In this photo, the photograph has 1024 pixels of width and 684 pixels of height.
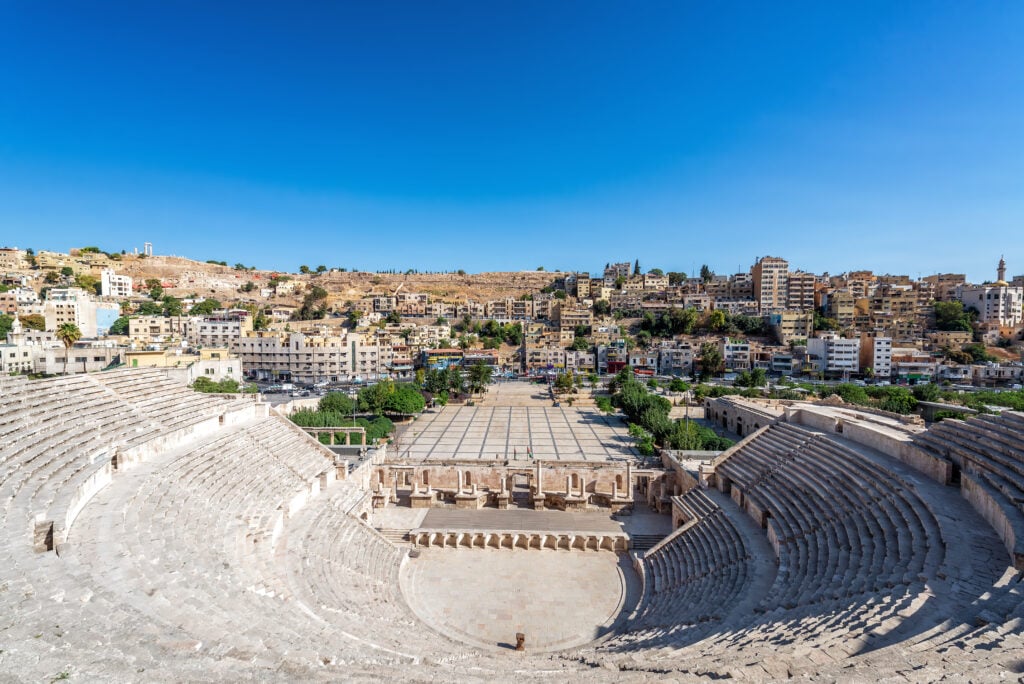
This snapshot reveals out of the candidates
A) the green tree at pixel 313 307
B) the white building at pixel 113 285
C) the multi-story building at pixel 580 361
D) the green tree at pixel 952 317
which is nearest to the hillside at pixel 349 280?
the green tree at pixel 313 307

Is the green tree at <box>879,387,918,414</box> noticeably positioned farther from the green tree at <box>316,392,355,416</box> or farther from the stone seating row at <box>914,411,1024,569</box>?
the green tree at <box>316,392,355,416</box>

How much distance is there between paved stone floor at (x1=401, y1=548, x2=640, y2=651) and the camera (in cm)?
1380

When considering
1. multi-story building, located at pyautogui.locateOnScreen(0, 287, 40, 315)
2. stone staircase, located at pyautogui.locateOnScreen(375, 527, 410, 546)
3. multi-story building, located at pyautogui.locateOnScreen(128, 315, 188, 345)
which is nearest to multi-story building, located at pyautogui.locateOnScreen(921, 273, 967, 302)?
stone staircase, located at pyautogui.locateOnScreen(375, 527, 410, 546)

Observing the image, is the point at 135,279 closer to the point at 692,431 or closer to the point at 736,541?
the point at 692,431

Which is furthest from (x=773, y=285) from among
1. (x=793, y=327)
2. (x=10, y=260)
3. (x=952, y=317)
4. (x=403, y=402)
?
(x=10, y=260)

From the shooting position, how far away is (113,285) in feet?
313

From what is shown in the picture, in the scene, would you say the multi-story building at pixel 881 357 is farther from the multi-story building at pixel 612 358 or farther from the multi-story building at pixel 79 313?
the multi-story building at pixel 79 313

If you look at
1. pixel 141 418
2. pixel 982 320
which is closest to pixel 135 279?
pixel 141 418

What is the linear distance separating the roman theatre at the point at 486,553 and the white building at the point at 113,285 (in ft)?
321

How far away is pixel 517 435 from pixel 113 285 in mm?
99462

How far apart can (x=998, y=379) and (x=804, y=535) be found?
205 ft

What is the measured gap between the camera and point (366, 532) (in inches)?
700

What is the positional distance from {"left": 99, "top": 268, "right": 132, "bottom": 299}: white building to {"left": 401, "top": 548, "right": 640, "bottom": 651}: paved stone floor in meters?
104

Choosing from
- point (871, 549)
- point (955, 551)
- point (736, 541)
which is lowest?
point (736, 541)
